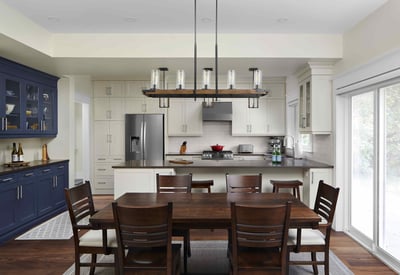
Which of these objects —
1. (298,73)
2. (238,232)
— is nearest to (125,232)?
(238,232)

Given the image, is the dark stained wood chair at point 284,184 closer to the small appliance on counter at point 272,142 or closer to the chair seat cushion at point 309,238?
the chair seat cushion at point 309,238

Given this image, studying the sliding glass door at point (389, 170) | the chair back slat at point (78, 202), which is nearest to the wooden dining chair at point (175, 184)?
the chair back slat at point (78, 202)

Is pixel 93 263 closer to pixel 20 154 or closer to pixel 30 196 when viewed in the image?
pixel 30 196

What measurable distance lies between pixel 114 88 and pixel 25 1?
3.66m

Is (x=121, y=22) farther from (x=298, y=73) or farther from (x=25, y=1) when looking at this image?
(x=298, y=73)

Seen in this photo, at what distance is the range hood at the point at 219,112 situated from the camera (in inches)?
264

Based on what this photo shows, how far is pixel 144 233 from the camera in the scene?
82.3 inches

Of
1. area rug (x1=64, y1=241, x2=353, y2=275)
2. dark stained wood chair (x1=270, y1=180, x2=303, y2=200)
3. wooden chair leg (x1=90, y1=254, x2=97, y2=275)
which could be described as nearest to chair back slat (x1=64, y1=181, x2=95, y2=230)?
wooden chair leg (x1=90, y1=254, x2=97, y2=275)

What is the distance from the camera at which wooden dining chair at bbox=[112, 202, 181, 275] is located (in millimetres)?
2041

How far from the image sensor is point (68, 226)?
453cm

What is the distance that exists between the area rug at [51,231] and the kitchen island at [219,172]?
84 centimetres

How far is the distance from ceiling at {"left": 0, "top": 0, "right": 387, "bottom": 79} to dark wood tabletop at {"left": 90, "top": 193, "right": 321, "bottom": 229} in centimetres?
200

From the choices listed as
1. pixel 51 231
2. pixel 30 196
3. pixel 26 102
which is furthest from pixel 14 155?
pixel 51 231

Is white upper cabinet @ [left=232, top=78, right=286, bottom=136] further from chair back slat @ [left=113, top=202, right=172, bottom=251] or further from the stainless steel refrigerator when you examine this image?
chair back slat @ [left=113, top=202, right=172, bottom=251]
